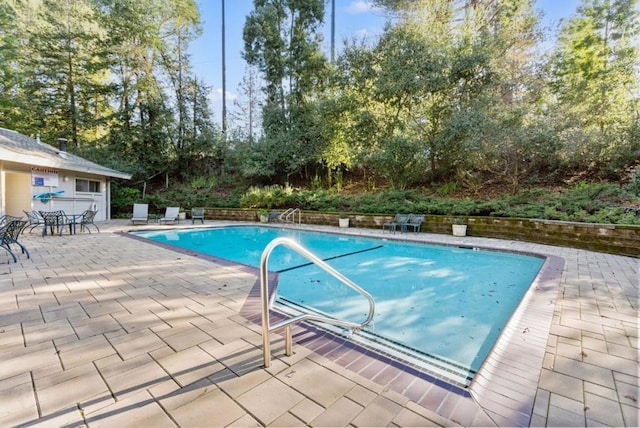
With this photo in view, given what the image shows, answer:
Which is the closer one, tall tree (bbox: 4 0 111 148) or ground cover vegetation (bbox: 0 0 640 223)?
ground cover vegetation (bbox: 0 0 640 223)

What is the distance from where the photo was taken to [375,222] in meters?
10.9

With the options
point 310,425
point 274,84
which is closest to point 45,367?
point 310,425

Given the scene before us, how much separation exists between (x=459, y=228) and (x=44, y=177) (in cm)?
1497

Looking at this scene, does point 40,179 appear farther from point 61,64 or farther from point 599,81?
point 599,81

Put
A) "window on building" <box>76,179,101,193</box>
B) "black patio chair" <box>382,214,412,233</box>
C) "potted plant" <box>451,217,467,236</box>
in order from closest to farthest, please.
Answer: "potted plant" <box>451,217,467,236</box>
"black patio chair" <box>382,214,412,233</box>
"window on building" <box>76,179,101,193</box>

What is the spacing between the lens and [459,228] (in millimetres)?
8875

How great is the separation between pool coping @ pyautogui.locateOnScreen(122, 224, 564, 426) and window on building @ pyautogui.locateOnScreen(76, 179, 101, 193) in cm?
1371

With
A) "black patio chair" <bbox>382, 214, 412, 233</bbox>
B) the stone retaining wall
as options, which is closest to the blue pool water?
"black patio chair" <bbox>382, 214, 412, 233</bbox>

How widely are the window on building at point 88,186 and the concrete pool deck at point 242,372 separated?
11469 millimetres

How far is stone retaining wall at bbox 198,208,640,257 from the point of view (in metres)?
6.08

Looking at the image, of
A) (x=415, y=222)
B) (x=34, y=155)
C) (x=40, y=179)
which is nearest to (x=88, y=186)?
(x=40, y=179)

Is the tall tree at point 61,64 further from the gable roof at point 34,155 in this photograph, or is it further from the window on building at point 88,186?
the gable roof at point 34,155

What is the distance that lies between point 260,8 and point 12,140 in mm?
13092

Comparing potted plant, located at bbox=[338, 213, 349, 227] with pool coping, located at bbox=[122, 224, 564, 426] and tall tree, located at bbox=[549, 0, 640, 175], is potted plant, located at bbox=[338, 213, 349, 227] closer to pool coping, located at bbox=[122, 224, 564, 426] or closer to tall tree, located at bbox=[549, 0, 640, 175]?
tall tree, located at bbox=[549, 0, 640, 175]
